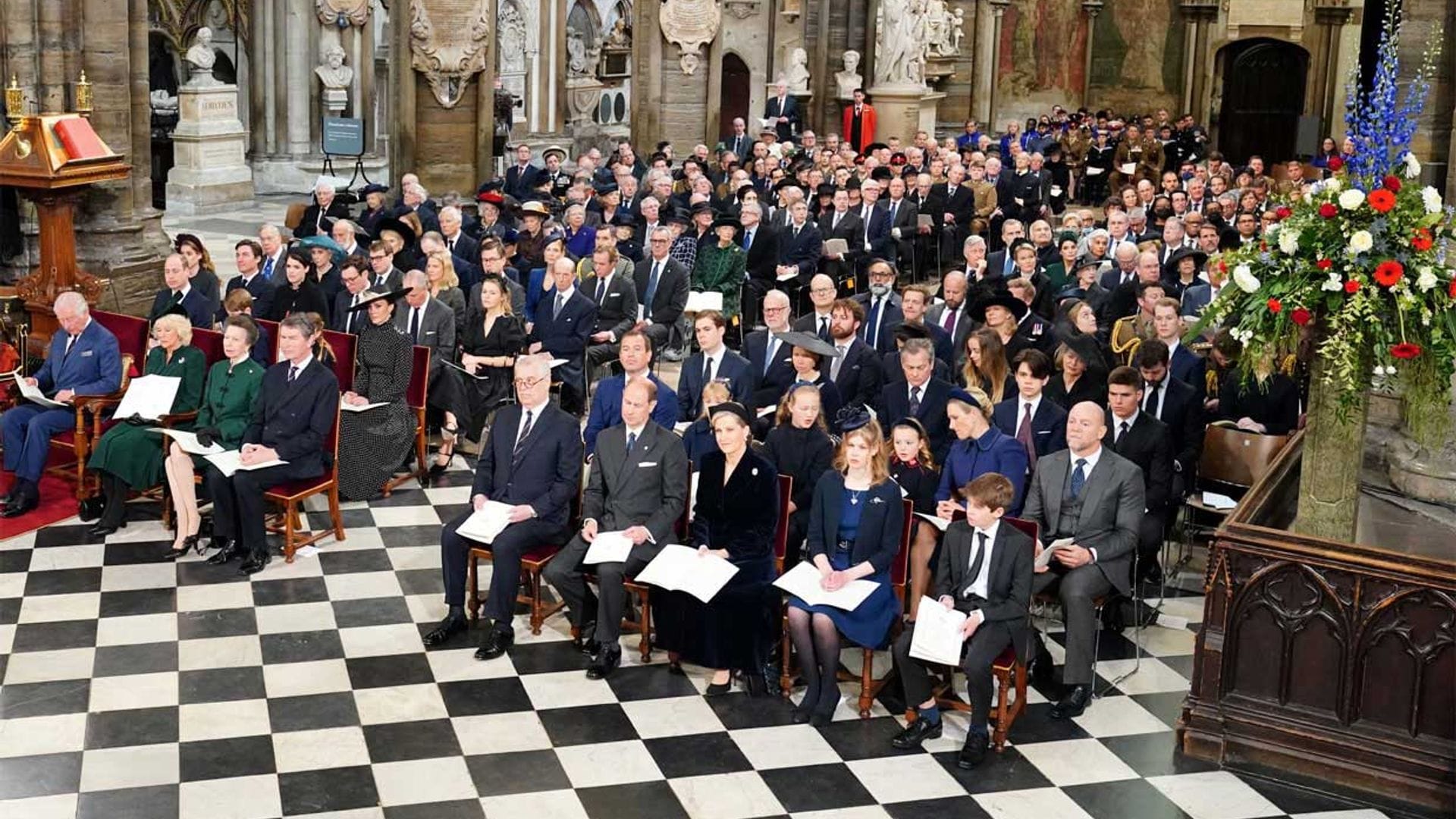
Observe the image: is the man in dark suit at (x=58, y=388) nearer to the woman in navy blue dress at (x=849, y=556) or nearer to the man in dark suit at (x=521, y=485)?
the man in dark suit at (x=521, y=485)

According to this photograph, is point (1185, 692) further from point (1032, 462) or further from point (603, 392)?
point (603, 392)

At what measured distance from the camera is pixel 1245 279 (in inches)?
300

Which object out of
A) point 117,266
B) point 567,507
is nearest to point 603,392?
point 567,507

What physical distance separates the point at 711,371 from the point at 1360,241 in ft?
14.6

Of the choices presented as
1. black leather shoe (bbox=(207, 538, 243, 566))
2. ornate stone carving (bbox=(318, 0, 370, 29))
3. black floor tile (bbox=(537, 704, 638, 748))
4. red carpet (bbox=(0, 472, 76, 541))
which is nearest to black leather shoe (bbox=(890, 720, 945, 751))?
black floor tile (bbox=(537, 704, 638, 748))

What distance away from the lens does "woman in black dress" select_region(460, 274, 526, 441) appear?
1246cm

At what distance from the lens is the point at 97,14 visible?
14.2m

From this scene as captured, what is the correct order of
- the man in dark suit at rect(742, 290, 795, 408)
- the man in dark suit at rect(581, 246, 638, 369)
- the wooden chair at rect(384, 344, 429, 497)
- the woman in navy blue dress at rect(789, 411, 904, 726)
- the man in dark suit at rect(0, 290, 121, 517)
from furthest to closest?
1. the man in dark suit at rect(581, 246, 638, 369)
2. the wooden chair at rect(384, 344, 429, 497)
3. the man in dark suit at rect(742, 290, 795, 408)
4. the man in dark suit at rect(0, 290, 121, 517)
5. the woman in navy blue dress at rect(789, 411, 904, 726)

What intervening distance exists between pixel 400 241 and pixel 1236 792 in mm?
8532

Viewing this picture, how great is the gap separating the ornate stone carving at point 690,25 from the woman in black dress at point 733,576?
15.8 meters

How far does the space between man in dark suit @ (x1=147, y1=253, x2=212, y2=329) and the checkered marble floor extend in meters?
2.85

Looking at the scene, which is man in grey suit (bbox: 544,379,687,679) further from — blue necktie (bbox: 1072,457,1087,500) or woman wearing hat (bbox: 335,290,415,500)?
woman wearing hat (bbox: 335,290,415,500)

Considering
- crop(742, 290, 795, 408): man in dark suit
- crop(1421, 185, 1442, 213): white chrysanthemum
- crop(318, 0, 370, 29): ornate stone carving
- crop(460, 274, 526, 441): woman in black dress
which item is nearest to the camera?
crop(1421, 185, 1442, 213): white chrysanthemum

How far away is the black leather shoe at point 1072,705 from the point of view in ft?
27.6
